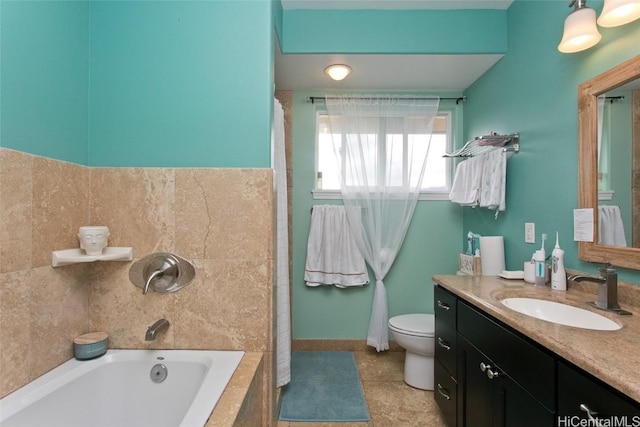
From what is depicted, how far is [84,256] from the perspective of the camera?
4.23 ft

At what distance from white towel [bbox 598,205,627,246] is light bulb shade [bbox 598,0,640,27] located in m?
0.72

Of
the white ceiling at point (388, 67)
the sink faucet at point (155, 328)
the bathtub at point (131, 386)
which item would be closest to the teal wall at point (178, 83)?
the white ceiling at point (388, 67)

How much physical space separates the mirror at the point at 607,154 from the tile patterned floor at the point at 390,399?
1.23 m

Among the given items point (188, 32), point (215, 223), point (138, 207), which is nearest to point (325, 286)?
point (215, 223)

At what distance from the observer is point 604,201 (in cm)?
130

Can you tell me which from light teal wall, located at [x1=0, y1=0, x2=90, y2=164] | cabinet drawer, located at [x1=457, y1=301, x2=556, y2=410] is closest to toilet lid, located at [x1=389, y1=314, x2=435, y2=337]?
cabinet drawer, located at [x1=457, y1=301, x2=556, y2=410]

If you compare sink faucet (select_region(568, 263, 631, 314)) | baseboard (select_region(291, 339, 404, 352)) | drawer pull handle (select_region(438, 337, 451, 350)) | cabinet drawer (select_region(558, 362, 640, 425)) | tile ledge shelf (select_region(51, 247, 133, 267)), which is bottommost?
baseboard (select_region(291, 339, 404, 352))

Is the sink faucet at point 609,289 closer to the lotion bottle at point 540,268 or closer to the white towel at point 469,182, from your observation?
the lotion bottle at point 540,268

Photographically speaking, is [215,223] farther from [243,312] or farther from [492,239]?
[492,239]

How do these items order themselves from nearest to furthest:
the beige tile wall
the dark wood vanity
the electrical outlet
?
the dark wood vanity < the beige tile wall < the electrical outlet

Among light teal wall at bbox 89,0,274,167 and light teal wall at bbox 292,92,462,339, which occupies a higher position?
light teal wall at bbox 89,0,274,167

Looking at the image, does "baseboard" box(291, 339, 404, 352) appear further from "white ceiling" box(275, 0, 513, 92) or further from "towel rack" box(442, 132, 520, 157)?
"white ceiling" box(275, 0, 513, 92)

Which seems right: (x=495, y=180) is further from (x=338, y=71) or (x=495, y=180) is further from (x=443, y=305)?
(x=338, y=71)

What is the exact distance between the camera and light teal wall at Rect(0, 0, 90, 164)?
105 cm
